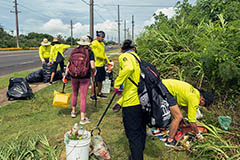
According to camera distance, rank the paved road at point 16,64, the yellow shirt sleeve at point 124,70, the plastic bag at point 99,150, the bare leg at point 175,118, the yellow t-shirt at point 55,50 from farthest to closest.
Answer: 1. the paved road at point 16,64
2. the yellow t-shirt at point 55,50
3. the bare leg at point 175,118
4. the plastic bag at point 99,150
5. the yellow shirt sleeve at point 124,70

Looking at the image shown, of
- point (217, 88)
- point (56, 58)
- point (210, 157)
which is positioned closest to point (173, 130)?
point (210, 157)

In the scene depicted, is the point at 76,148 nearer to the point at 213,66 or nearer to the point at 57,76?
the point at 213,66

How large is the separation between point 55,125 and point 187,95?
2.67 meters

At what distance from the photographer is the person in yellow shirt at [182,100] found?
2.90 meters

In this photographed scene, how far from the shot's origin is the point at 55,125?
3.89 metres

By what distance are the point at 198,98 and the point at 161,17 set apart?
5854 millimetres

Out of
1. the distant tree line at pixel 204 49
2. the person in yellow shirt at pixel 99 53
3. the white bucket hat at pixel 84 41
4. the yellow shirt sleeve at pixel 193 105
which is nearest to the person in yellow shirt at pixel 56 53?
the person in yellow shirt at pixel 99 53

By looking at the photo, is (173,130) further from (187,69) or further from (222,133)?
(187,69)

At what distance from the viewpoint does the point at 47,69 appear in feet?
24.5

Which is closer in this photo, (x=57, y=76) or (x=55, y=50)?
(x=55, y=50)

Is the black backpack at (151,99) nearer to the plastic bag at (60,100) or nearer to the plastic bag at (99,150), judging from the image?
the plastic bag at (99,150)

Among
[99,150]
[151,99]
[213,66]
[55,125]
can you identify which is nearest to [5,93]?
[55,125]

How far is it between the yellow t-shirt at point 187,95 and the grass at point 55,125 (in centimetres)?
72

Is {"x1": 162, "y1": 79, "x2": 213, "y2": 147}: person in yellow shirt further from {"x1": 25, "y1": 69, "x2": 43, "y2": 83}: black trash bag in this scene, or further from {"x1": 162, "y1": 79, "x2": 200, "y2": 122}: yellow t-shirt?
{"x1": 25, "y1": 69, "x2": 43, "y2": 83}: black trash bag
